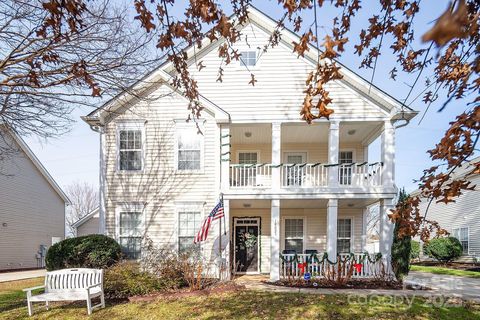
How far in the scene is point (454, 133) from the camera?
2832 mm

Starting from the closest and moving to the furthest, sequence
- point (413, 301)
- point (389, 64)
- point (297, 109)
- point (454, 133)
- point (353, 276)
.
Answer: point (454, 133) < point (389, 64) < point (413, 301) < point (353, 276) < point (297, 109)

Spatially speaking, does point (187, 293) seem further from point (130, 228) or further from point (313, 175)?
point (313, 175)

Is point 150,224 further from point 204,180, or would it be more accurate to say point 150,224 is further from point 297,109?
point 297,109

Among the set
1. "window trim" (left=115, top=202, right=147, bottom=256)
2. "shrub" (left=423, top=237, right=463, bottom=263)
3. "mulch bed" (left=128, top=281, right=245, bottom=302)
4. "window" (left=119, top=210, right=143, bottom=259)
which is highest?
"window trim" (left=115, top=202, right=147, bottom=256)

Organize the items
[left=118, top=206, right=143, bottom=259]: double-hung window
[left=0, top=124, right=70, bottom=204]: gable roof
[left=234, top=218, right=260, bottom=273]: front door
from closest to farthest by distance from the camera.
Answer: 1. [left=118, top=206, right=143, bottom=259]: double-hung window
2. [left=234, top=218, right=260, bottom=273]: front door
3. [left=0, top=124, right=70, bottom=204]: gable roof

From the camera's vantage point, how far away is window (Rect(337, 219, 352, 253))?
13320 mm

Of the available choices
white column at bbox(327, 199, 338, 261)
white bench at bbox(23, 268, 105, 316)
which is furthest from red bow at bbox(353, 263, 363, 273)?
white bench at bbox(23, 268, 105, 316)

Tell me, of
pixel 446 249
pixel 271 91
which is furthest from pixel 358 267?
pixel 446 249

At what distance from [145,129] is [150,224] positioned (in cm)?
340

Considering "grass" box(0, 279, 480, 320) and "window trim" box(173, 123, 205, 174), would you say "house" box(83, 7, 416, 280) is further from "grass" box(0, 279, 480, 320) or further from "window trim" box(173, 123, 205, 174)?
"grass" box(0, 279, 480, 320)

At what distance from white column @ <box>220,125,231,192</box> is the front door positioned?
8.58 ft

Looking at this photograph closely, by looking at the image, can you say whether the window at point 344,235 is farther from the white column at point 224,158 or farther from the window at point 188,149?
the window at point 188,149

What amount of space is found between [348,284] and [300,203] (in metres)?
3.39

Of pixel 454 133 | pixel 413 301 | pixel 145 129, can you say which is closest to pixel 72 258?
pixel 145 129
